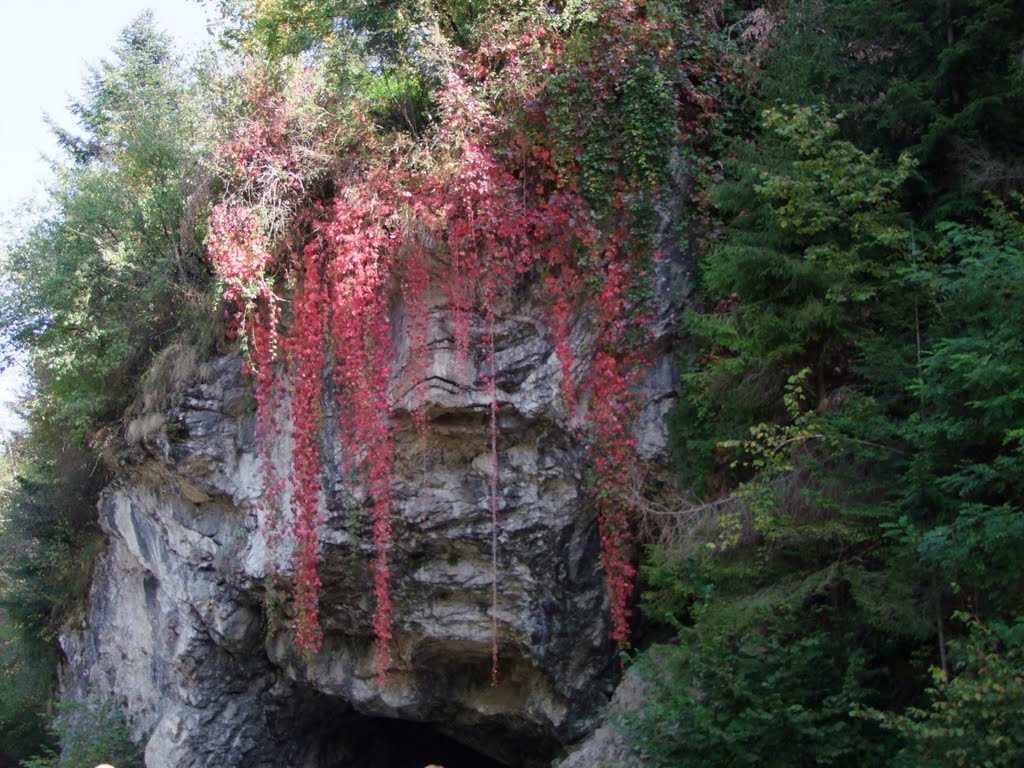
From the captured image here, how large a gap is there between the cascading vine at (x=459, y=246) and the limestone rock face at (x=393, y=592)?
173mm

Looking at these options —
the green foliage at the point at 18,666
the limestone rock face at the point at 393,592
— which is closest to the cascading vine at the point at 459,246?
the limestone rock face at the point at 393,592

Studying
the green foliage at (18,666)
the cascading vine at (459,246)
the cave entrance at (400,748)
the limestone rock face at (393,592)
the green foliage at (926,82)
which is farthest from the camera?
the green foliage at (18,666)

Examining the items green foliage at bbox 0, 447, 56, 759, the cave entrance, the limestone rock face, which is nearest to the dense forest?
the limestone rock face

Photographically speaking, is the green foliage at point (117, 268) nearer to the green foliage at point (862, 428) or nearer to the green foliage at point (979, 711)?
the green foliage at point (862, 428)

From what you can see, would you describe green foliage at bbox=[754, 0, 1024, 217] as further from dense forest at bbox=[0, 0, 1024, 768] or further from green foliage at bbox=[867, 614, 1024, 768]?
green foliage at bbox=[867, 614, 1024, 768]

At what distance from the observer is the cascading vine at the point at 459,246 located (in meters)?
7.38

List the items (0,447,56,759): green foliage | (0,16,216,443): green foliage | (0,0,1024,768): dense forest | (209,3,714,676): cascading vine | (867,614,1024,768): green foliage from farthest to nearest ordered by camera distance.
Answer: (0,447,56,759): green foliage → (0,16,216,443): green foliage → (209,3,714,676): cascading vine → (0,0,1024,768): dense forest → (867,614,1024,768): green foliage

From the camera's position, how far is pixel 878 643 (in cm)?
584

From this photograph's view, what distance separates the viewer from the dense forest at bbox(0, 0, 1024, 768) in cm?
530

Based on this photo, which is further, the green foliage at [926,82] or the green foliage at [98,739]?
→ the green foliage at [98,739]

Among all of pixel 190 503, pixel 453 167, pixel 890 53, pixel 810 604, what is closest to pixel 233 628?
pixel 190 503

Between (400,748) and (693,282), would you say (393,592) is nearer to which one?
(693,282)

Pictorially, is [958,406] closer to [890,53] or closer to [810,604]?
[810,604]

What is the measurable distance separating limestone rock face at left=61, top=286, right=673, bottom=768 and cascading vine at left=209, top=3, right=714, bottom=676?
0.17 m
